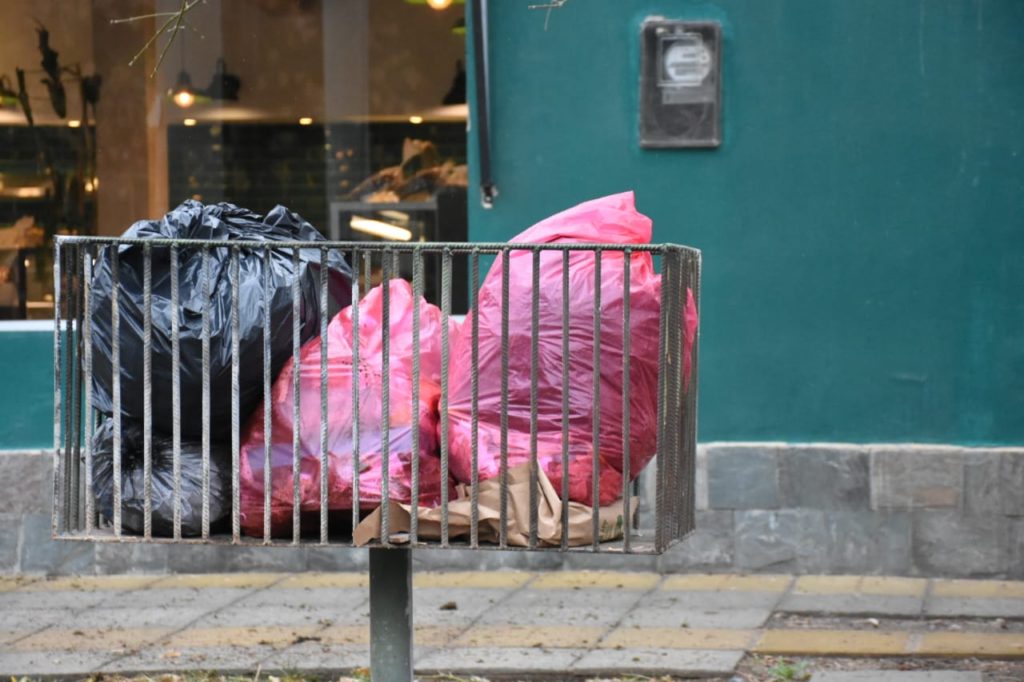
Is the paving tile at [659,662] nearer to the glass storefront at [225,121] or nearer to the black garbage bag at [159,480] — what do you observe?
the black garbage bag at [159,480]

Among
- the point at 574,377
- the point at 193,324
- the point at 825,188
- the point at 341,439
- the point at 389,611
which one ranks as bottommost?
the point at 389,611

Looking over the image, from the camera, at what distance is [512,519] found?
3729 millimetres

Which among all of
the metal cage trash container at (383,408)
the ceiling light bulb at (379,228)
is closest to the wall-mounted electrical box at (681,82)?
the ceiling light bulb at (379,228)

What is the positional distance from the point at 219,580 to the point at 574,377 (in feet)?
14.1

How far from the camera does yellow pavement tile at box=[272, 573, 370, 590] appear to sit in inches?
296

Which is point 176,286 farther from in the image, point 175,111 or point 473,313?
point 175,111

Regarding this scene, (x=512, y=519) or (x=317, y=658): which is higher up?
(x=512, y=519)

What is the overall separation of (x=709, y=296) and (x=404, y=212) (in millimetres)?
1644

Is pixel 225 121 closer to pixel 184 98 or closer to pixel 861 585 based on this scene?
pixel 184 98

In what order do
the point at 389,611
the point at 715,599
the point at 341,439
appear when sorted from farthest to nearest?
the point at 715,599 → the point at 389,611 → the point at 341,439

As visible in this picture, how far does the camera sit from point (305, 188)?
26.2ft

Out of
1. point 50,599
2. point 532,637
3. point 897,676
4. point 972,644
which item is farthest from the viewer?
point 50,599

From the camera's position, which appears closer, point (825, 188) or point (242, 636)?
point (242, 636)

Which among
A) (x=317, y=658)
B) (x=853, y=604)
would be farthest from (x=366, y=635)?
(x=853, y=604)
